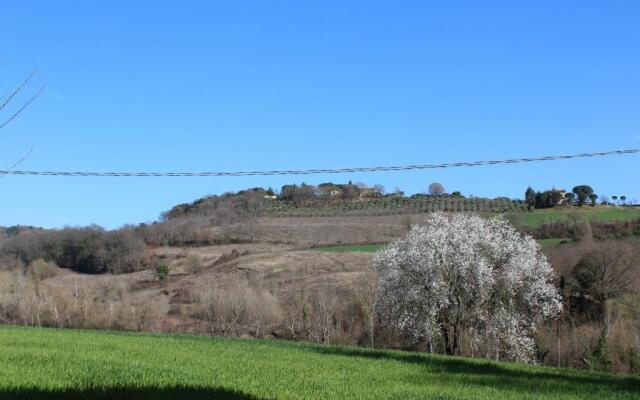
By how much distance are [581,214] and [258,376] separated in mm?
108422

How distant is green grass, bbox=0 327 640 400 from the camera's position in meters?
15.7

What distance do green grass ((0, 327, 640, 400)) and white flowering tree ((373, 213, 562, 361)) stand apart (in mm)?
13303

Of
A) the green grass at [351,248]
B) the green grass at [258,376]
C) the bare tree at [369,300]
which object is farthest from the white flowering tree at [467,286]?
the green grass at [351,248]

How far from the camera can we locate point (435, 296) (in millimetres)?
45906

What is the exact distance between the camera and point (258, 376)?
68.1 feet

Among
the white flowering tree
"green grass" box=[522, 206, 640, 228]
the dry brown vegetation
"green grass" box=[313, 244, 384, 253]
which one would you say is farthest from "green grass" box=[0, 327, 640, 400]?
"green grass" box=[522, 206, 640, 228]

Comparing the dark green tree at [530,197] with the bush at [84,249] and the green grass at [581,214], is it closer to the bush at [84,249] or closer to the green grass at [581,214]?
the green grass at [581,214]

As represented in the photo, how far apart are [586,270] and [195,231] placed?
292 ft

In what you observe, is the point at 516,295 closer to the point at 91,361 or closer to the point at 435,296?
the point at 435,296

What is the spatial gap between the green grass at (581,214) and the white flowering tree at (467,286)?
213ft

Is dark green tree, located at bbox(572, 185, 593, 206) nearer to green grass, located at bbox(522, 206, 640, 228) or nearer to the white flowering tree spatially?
green grass, located at bbox(522, 206, 640, 228)

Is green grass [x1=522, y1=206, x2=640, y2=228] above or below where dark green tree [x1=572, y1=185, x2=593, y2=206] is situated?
below

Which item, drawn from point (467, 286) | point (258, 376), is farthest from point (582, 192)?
point (258, 376)

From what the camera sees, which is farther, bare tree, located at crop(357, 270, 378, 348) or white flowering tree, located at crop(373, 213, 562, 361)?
bare tree, located at crop(357, 270, 378, 348)
